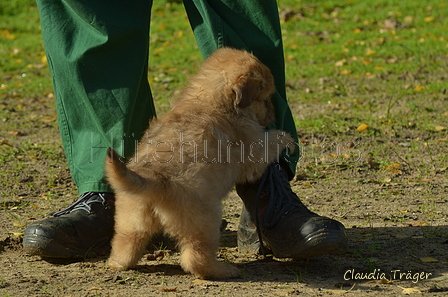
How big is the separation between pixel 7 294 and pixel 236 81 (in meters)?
1.54

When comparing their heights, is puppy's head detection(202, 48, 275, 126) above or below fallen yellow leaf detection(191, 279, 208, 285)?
above

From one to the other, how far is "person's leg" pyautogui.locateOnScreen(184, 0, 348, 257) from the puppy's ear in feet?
1.17

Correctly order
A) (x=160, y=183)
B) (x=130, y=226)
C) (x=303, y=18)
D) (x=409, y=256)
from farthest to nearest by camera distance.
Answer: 1. (x=303, y=18)
2. (x=409, y=256)
3. (x=130, y=226)
4. (x=160, y=183)

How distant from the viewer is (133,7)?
3342 millimetres

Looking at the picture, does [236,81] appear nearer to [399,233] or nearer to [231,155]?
[231,155]

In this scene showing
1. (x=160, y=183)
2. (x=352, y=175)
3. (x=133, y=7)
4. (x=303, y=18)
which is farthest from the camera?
(x=303, y=18)

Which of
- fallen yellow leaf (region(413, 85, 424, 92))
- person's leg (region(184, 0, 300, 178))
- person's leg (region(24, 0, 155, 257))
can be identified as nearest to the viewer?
person's leg (region(24, 0, 155, 257))

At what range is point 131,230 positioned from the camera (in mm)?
2873

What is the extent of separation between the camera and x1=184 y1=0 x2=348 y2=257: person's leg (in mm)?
3033

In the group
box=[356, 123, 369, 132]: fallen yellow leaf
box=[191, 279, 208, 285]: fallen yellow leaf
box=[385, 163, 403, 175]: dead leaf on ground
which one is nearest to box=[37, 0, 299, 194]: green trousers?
box=[191, 279, 208, 285]: fallen yellow leaf

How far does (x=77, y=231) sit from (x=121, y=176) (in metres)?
0.82

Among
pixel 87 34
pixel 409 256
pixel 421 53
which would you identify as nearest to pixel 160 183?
pixel 87 34

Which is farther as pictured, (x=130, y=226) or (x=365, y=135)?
(x=365, y=135)

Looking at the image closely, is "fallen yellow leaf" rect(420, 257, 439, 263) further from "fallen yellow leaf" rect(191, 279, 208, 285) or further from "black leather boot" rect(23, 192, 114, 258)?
"black leather boot" rect(23, 192, 114, 258)
